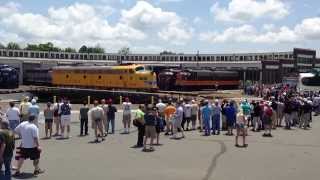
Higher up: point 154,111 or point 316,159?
point 154,111

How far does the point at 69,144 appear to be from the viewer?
20.7 meters

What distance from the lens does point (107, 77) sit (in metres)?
62.9

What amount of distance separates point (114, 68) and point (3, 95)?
1173 centimetres

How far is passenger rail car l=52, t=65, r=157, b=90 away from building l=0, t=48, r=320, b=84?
76.0ft

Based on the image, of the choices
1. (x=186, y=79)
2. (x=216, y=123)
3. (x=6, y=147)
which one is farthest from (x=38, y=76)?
(x=6, y=147)

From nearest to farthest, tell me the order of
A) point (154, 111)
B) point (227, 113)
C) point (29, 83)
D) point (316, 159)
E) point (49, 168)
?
point (49, 168) → point (316, 159) → point (154, 111) → point (227, 113) → point (29, 83)

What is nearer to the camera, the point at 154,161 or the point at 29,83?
the point at 154,161

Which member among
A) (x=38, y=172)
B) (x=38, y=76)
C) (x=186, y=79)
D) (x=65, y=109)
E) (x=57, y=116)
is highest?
(x=38, y=76)

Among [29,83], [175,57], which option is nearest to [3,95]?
[29,83]

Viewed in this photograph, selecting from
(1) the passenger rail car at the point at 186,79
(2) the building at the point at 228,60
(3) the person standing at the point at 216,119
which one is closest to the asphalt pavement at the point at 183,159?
(3) the person standing at the point at 216,119

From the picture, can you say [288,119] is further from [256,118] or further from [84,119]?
[84,119]

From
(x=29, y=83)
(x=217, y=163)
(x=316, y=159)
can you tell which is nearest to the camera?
(x=217, y=163)

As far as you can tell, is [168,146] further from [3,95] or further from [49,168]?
[3,95]

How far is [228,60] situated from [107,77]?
6161 cm
